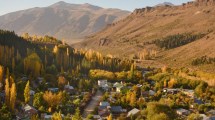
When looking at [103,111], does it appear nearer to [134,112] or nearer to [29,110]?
[134,112]

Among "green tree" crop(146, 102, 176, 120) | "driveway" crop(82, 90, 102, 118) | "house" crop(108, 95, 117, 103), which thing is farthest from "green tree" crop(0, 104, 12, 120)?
"house" crop(108, 95, 117, 103)

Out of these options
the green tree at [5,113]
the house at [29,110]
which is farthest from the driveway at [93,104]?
the green tree at [5,113]

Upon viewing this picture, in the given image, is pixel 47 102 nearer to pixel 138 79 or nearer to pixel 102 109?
pixel 102 109

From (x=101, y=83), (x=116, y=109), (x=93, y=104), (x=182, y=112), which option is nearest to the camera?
(x=182, y=112)

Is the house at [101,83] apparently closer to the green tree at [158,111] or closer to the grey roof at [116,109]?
the grey roof at [116,109]

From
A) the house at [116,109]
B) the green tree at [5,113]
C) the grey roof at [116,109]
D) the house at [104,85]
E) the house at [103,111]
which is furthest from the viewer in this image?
the house at [104,85]

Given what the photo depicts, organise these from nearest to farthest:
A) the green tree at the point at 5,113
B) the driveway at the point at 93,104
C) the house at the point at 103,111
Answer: the green tree at the point at 5,113 < the house at the point at 103,111 < the driveway at the point at 93,104

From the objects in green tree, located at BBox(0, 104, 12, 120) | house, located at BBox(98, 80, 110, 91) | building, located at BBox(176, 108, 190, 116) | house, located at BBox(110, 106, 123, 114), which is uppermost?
green tree, located at BBox(0, 104, 12, 120)

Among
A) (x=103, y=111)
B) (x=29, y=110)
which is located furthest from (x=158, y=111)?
(x=29, y=110)

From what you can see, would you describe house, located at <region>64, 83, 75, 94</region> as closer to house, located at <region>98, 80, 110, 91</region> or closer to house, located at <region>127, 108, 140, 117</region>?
house, located at <region>98, 80, 110, 91</region>
